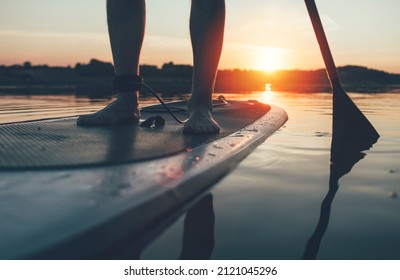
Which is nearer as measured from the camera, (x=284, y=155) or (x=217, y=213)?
(x=217, y=213)

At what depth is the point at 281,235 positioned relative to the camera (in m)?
1.00

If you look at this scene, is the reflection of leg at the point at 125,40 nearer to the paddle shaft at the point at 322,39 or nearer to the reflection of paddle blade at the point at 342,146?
the paddle shaft at the point at 322,39

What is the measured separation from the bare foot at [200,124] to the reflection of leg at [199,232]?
3.37 feet

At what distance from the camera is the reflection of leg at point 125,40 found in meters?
2.66

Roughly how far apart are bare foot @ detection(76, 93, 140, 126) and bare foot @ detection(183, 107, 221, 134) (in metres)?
0.52

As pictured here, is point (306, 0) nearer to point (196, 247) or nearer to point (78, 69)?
point (196, 247)

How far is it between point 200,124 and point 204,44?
1.74 feet

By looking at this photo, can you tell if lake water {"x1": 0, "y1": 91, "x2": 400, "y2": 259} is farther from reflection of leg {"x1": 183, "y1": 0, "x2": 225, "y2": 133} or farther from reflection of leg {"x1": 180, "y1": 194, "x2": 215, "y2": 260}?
reflection of leg {"x1": 183, "y1": 0, "x2": 225, "y2": 133}

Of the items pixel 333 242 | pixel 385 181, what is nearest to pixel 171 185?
pixel 333 242

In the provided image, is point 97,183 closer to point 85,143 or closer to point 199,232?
point 199,232

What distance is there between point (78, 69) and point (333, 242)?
108ft

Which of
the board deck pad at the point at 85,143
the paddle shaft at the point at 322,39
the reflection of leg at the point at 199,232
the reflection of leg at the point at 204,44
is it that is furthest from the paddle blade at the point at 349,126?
the reflection of leg at the point at 199,232

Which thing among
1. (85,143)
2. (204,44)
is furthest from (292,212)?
(204,44)
